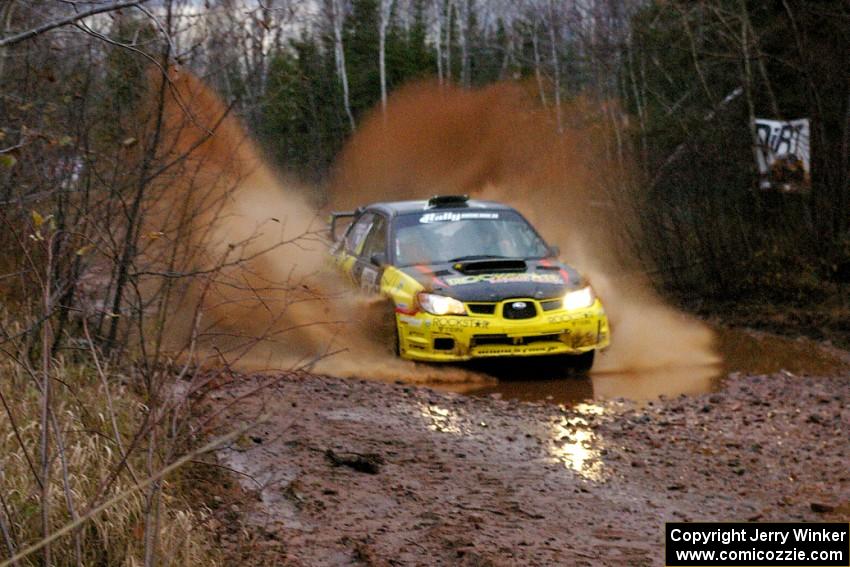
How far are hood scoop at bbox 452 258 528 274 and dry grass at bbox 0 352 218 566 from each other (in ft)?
15.1

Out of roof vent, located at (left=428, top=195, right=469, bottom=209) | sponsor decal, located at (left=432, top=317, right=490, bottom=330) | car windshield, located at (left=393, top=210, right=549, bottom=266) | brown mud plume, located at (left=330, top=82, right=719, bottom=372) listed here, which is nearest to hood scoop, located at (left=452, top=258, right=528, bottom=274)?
car windshield, located at (left=393, top=210, right=549, bottom=266)

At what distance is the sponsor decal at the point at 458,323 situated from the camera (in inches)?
401

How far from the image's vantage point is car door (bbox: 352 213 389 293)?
11406mm

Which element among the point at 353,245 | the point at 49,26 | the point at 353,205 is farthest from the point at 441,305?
the point at 353,205

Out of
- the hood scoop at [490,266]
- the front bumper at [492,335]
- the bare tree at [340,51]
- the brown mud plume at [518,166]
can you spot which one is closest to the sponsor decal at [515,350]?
the front bumper at [492,335]

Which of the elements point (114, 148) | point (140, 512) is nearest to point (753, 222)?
point (114, 148)

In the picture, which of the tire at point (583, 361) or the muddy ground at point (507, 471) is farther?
the tire at point (583, 361)

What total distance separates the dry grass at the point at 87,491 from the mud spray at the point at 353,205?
0.61m

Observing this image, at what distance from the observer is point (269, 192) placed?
16.9 meters

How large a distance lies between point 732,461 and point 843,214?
30.0ft

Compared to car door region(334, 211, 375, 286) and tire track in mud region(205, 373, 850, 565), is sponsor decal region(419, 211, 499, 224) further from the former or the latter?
tire track in mud region(205, 373, 850, 565)

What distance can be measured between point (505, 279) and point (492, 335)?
0.63 m

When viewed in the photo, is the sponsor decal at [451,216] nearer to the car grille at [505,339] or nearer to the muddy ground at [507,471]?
the car grille at [505,339]

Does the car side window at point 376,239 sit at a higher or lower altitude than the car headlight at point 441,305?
higher
